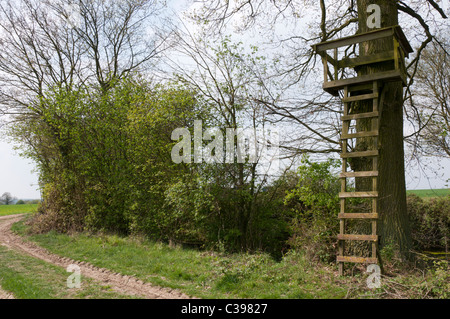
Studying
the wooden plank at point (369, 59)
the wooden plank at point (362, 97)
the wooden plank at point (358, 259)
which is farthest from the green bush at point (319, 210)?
the wooden plank at point (369, 59)

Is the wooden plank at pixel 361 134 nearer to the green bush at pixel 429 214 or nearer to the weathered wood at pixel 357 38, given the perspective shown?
the weathered wood at pixel 357 38

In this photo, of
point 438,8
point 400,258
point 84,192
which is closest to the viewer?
point 400,258

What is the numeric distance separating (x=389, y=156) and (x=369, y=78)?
67.4 inches

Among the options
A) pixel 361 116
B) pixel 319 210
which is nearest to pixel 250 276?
pixel 319 210

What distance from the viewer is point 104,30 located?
723 inches

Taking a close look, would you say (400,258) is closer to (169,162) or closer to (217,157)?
(217,157)

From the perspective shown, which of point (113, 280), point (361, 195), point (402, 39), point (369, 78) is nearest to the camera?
point (361, 195)

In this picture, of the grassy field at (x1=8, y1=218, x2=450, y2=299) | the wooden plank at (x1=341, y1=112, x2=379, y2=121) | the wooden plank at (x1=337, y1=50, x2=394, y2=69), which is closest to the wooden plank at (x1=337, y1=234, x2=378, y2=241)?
the grassy field at (x1=8, y1=218, x2=450, y2=299)

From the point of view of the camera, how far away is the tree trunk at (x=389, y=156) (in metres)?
7.05

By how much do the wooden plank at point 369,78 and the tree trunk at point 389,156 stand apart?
423mm

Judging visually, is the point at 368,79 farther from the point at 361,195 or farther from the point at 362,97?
the point at 361,195

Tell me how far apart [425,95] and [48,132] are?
1741cm

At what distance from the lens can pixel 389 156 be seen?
24.1 ft
